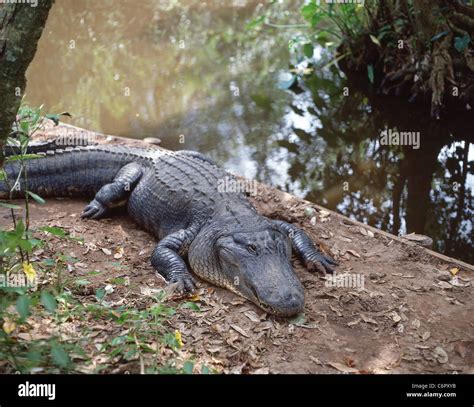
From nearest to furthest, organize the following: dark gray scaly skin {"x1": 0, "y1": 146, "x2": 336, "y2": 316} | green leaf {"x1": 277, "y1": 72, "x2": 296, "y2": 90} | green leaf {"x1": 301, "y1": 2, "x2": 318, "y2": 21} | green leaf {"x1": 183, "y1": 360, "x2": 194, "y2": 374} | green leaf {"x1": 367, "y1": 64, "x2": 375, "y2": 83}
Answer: green leaf {"x1": 183, "y1": 360, "x2": 194, "y2": 374}, dark gray scaly skin {"x1": 0, "y1": 146, "x2": 336, "y2": 316}, green leaf {"x1": 301, "y1": 2, "x2": 318, "y2": 21}, green leaf {"x1": 367, "y1": 64, "x2": 375, "y2": 83}, green leaf {"x1": 277, "y1": 72, "x2": 296, "y2": 90}

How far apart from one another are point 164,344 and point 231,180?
237cm

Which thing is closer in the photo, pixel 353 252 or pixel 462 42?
pixel 353 252

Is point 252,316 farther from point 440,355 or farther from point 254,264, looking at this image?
point 440,355

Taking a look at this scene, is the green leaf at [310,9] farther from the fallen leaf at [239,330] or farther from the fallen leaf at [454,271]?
the fallen leaf at [239,330]

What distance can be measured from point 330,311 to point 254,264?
2.26 ft

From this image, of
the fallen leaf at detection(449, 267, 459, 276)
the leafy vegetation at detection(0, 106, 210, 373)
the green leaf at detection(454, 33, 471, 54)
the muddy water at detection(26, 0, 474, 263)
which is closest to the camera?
the leafy vegetation at detection(0, 106, 210, 373)

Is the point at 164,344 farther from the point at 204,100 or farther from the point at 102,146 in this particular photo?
the point at 204,100

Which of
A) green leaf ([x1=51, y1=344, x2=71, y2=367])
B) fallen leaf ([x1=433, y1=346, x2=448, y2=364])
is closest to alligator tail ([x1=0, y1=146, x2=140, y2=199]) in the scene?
green leaf ([x1=51, y1=344, x2=71, y2=367])

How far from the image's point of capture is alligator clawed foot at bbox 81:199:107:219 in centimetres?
593

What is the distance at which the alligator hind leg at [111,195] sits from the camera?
596 cm

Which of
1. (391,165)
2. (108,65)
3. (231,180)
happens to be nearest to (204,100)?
(108,65)

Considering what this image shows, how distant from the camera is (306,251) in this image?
17.0 feet

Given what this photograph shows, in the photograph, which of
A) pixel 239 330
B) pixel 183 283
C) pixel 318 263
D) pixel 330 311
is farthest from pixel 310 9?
pixel 239 330

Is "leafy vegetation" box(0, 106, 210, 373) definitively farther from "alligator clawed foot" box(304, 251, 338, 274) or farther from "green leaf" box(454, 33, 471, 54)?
"green leaf" box(454, 33, 471, 54)
